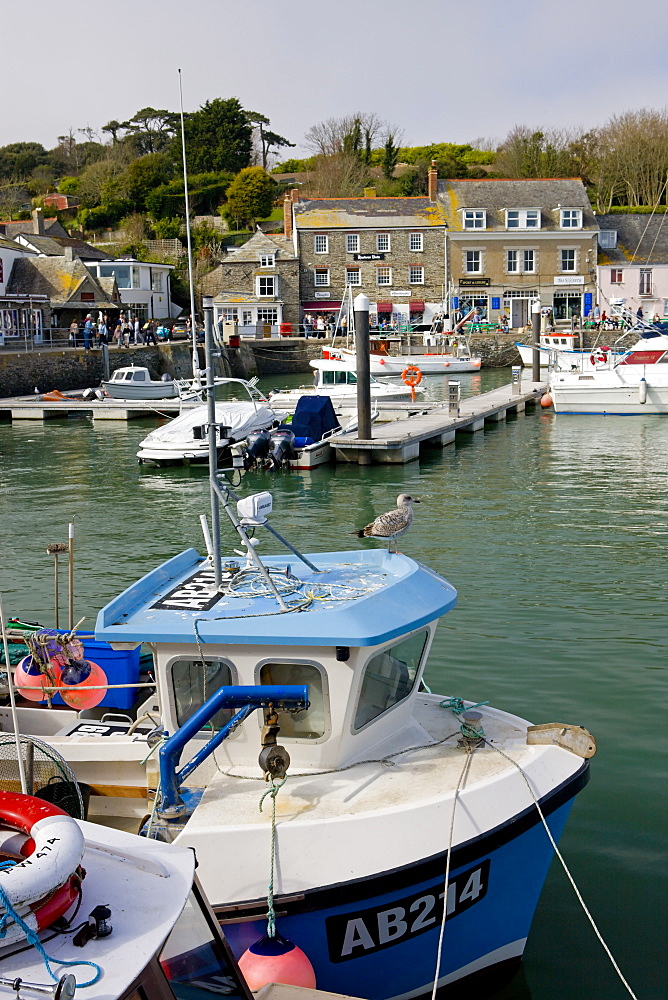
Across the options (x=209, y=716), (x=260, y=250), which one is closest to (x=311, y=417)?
(x=209, y=716)

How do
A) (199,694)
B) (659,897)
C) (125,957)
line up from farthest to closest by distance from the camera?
1. (659,897)
2. (199,694)
3. (125,957)

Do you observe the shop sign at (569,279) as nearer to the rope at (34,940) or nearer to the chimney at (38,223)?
the chimney at (38,223)

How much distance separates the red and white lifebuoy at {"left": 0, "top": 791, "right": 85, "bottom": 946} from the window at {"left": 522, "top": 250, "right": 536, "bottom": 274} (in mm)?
63726

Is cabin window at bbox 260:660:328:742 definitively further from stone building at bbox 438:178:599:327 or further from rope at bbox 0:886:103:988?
stone building at bbox 438:178:599:327

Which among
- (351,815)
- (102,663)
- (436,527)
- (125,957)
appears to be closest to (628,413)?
(436,527)

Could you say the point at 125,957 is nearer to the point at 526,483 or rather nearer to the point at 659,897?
the point at 659,897

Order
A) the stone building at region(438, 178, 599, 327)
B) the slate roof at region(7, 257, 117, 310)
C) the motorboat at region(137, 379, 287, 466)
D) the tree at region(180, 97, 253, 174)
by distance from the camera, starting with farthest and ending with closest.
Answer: the tree at region(180, 97, 253, 174)
the stone building at region(438, 178, 599, 327)
the slate roof at region(7, 257, 117, 310)
the motorboat at region(137, 379, 287, 466)

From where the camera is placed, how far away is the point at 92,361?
47.3m

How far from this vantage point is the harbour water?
694 centimetres

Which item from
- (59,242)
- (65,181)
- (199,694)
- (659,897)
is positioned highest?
(65,181)

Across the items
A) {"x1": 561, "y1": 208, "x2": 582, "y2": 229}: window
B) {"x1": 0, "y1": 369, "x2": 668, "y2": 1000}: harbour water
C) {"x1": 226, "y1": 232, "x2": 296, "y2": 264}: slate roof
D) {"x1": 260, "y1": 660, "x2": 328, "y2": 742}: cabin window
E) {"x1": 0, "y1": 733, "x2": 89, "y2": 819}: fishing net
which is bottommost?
{"x1": 0, "y1": 369, "x2": 668, "y2": 1000}: harbour water

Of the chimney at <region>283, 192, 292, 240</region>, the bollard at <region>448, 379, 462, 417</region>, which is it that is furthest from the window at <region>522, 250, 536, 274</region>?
the bollard at <region>448, 379, 462, 417</region>

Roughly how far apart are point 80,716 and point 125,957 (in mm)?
5408

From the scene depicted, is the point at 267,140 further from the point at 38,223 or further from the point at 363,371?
the point at 363,371
